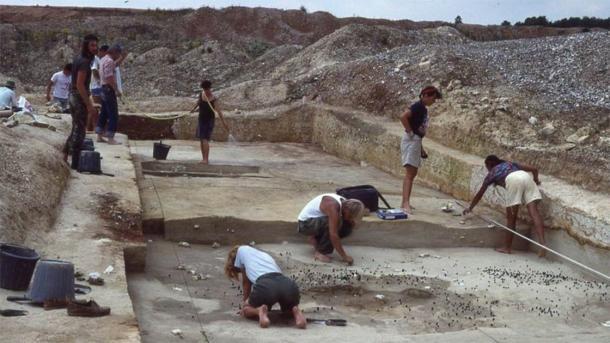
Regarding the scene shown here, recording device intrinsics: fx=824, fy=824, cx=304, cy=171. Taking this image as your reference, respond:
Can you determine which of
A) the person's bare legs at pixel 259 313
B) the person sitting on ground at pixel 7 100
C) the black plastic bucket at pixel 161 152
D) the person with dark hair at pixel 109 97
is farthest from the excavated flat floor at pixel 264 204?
Answer: the person's bare legs at pixel 259 313

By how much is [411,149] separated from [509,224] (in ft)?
4.98

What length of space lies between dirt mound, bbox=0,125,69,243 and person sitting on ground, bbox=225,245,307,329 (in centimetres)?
183

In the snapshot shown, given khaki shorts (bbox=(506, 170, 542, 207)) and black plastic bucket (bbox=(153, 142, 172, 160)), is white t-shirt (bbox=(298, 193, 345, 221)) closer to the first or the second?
khaki shorts (bbox=(506, 170, 542, 207))

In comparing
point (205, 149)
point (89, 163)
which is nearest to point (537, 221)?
point (89, 163)

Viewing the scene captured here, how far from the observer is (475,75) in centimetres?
1557

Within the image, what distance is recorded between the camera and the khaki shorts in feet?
32.2

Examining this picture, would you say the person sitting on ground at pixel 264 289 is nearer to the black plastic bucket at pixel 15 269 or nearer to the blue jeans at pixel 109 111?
the black plastic bucket at pixel 15 269

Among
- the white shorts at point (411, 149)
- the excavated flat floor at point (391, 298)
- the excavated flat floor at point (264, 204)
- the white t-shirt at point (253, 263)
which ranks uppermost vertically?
the white shorts at point (411, 149)

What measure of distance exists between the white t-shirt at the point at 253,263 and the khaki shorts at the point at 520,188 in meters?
4.14

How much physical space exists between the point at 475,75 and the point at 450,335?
9.52 meters

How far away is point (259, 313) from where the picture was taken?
6.60 metres

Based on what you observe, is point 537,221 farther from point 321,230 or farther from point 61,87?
point 61,87

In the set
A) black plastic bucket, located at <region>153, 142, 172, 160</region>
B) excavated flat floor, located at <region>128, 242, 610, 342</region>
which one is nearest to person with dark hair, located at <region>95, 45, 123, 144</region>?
black plastic bucket, located at <region>153, 142, 172, 160</region>

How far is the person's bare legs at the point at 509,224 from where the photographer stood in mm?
9961
